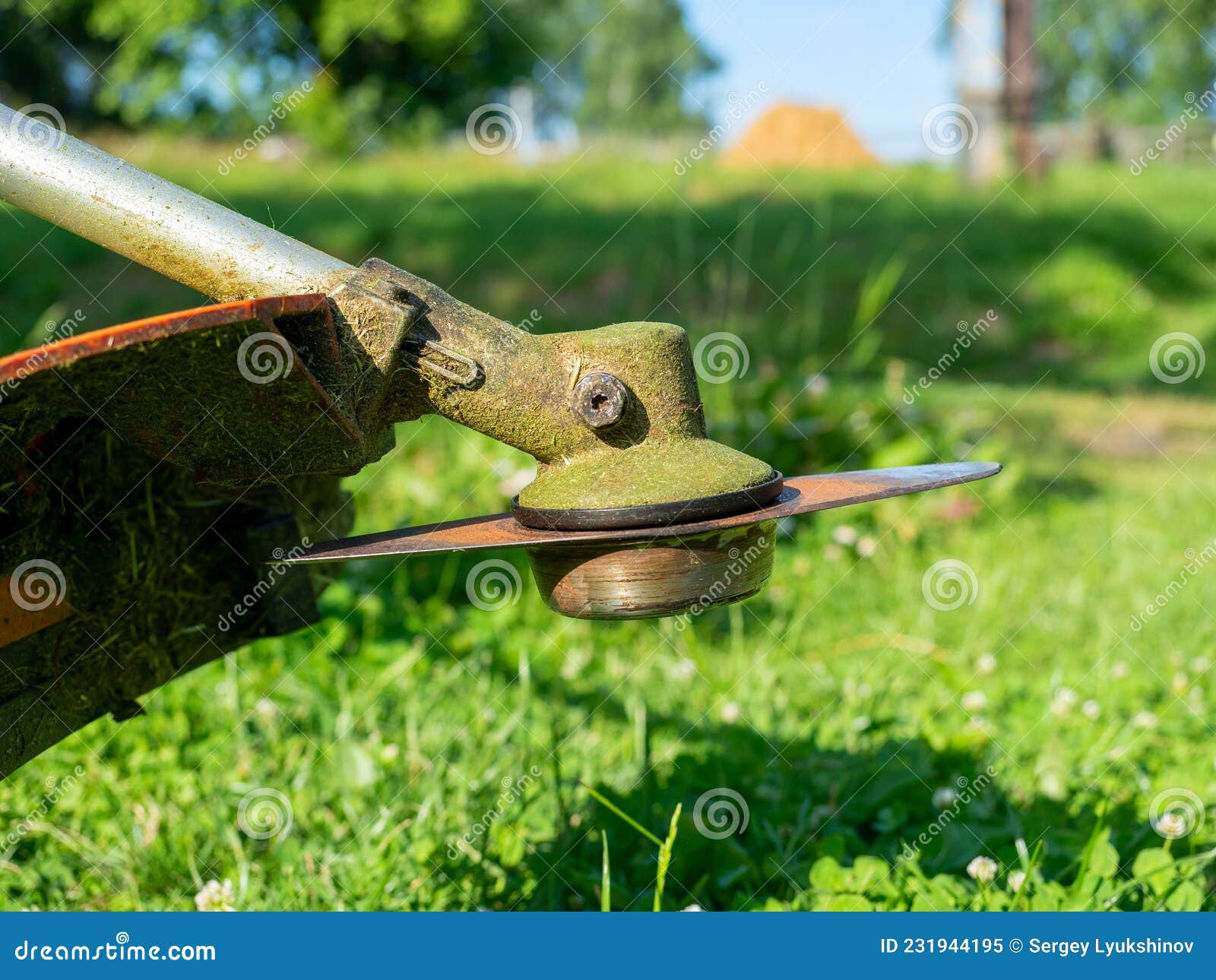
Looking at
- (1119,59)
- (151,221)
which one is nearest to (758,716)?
(151,221)

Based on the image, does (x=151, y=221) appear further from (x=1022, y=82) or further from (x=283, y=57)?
(x=283, y=57)

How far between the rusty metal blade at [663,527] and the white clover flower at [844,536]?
2.64m

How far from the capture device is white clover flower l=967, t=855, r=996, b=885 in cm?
200

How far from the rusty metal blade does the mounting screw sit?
0.15m

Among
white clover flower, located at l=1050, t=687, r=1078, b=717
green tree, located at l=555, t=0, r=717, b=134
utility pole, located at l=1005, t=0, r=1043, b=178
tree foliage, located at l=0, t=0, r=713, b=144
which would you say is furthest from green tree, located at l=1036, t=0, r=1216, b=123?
white clover flower, located at l=1050, t=687, r=1078, b=717

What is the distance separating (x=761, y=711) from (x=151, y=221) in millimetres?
2036

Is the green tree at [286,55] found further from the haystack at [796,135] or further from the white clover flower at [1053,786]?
the white clover flower at [1053,786]

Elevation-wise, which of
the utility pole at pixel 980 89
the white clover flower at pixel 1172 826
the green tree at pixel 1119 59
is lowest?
the white clover flower at pixel 1172 826

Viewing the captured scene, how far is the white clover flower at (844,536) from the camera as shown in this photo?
4246 mm

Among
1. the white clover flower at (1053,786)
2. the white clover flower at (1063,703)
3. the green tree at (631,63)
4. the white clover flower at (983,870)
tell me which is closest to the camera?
the white clover flower at (983,870)

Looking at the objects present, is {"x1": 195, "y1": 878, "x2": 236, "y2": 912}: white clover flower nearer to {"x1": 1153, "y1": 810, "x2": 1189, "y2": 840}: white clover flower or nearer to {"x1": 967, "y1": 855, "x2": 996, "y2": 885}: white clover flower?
{"x1": 967, "y1": 855, "x2": 996, "y2": 885}: white clover flower

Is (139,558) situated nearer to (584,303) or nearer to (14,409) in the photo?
(14,409)

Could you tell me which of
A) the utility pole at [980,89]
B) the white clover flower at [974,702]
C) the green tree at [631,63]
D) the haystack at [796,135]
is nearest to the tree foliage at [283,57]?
the haystack at [796,135]

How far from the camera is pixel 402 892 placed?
2.21 metres
